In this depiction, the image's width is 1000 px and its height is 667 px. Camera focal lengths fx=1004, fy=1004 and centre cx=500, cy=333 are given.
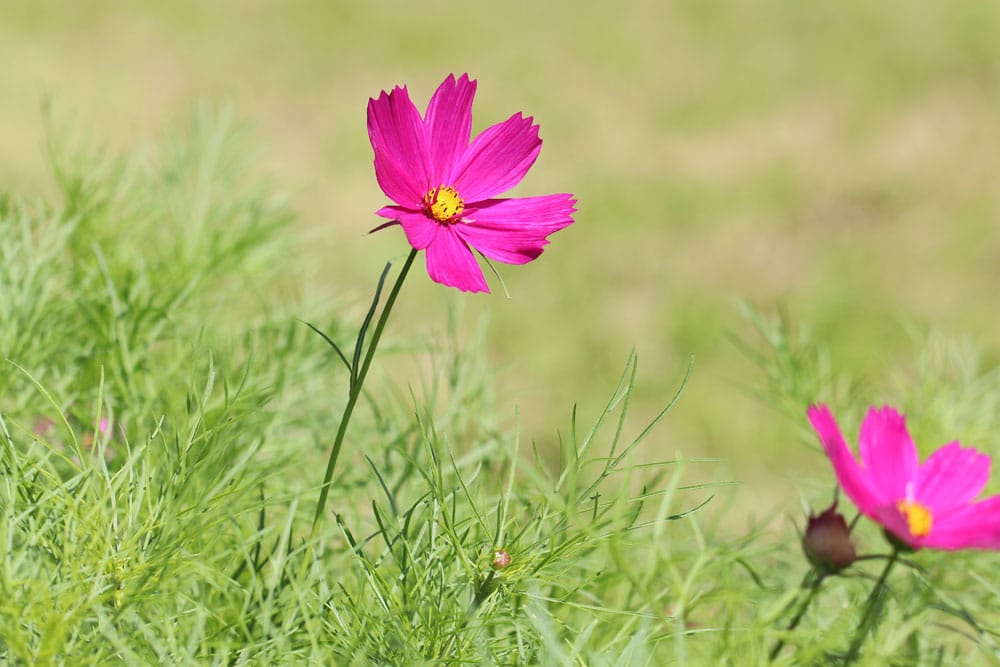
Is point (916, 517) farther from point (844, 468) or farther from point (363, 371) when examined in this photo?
point (363, 371)

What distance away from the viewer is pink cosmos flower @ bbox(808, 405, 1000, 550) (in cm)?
38

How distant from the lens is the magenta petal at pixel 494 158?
450mm

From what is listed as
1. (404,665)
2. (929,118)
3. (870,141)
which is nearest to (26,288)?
(404,665)

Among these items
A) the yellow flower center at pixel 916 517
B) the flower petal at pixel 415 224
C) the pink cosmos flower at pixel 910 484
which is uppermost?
the flower petal at pixel 415 224

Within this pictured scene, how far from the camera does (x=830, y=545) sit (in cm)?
40

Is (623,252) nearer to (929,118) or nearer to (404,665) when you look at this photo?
(929,118)

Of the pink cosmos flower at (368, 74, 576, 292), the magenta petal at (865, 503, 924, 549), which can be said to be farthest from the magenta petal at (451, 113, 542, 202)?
the magenta petal at (865, 503, 924, 549)

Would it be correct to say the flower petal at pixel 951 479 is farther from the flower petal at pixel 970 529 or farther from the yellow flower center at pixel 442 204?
the yellow flower center at pixel 442 204

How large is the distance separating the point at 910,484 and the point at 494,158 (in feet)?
0.76

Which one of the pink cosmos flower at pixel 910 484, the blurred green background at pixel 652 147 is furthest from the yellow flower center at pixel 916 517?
the blurred green background at pixel 652 147

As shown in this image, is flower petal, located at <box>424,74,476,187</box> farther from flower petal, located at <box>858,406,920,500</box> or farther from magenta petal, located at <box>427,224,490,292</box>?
flower petal, located at <box>858,406,920,500</box>

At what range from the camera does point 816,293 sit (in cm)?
179

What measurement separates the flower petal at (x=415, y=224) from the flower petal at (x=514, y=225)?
0.02 metres

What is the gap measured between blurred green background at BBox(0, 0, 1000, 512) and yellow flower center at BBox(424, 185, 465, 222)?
3.28ft
